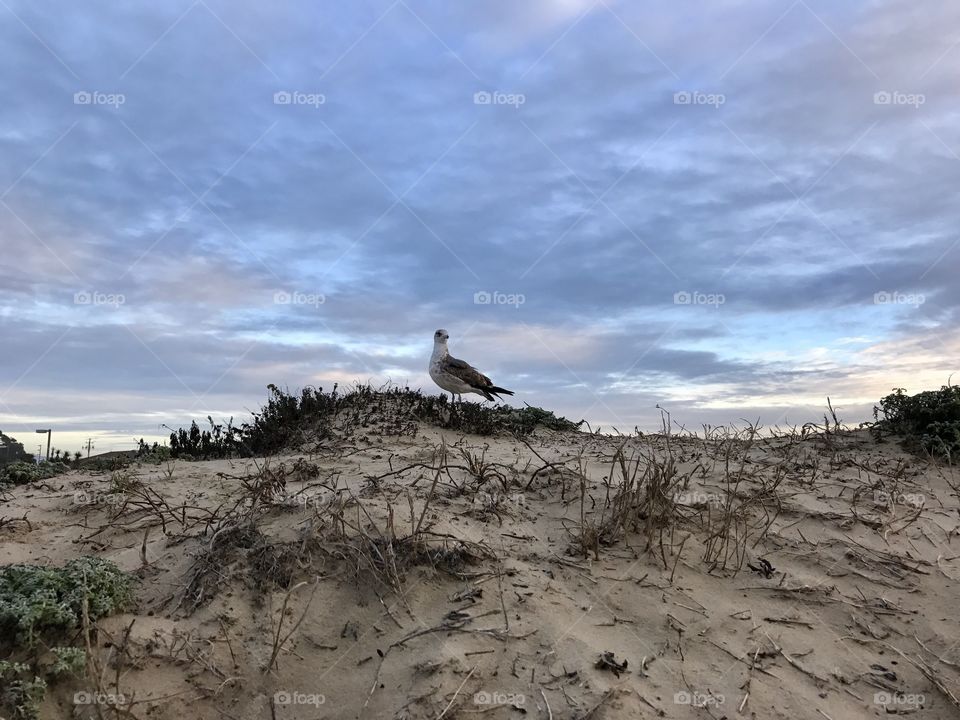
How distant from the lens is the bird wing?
12641mm

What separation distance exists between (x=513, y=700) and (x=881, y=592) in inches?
118

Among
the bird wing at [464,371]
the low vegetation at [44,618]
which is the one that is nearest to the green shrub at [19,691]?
the low vegetation at [44,618]

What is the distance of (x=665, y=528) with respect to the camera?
4.96 metres

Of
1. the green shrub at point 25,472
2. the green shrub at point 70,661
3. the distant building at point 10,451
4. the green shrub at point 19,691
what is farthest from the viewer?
the distant building at point 10,451

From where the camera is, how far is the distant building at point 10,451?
8.64 m

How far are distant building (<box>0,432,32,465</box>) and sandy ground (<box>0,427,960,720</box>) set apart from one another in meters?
2.82

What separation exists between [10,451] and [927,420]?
11.3 meters

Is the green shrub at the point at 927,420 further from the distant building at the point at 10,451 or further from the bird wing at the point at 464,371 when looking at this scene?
the distant building at the point at 10,451

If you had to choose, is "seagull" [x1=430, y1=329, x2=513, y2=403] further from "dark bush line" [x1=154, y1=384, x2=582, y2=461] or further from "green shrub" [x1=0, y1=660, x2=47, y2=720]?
"green shrub" [x1=0, y1=660, x2=47, y2=720]

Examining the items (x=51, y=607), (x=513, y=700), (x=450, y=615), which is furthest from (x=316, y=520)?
(x=513, y=700)

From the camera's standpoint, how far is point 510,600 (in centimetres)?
413

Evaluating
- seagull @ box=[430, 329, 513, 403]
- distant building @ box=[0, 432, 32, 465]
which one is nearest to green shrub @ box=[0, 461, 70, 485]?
distant building @ box=[0, 432, 32, 465]

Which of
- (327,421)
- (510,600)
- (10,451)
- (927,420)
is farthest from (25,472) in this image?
(927,420)

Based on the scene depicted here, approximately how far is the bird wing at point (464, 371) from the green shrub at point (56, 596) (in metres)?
8.51
